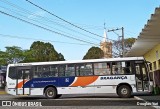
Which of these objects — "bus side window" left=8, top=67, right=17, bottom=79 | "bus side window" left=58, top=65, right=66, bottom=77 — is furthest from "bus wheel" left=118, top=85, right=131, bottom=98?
"bus side window" left=8, top=67, right=17, bottom=79

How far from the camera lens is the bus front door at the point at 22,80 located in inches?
896

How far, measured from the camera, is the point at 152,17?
17.7m

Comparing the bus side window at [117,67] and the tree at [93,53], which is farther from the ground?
the tree at [93,53]

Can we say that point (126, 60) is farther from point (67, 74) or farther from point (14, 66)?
point (14, 66)

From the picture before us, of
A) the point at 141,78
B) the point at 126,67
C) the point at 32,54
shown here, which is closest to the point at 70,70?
the point at 126,67

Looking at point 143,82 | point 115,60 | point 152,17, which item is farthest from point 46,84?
point 152,17

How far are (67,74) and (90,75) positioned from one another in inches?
63.1

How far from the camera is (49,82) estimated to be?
22.6 m

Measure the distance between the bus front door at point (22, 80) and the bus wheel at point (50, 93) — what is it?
1.30 m

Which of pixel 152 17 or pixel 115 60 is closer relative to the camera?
pixel 152 17

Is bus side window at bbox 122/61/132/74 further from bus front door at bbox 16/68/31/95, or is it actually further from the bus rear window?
the bus rear window

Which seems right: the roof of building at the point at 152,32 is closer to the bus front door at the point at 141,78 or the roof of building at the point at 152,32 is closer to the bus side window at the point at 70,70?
the bus front door at the point at 141,78

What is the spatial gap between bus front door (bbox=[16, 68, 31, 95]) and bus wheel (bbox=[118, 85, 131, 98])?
6.29m

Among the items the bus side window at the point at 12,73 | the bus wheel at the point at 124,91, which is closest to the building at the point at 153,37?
the bus wheel at the point at 124,91
